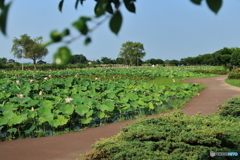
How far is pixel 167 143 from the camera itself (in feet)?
10.6

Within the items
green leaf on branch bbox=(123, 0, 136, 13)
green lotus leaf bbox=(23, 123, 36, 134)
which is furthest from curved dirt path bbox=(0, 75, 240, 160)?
green leaf on branch bbox=(123, 0, 136, 13)

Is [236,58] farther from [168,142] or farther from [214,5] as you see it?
[214,5]

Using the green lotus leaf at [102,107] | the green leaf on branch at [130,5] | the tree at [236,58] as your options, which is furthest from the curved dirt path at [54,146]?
the tree at [236,58]

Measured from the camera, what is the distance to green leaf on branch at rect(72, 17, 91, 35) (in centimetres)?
71

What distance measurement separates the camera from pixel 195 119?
4102 millimetres

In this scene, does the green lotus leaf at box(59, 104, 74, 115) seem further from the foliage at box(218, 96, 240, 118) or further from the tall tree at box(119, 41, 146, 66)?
the tall tree at box(119, 41, 146, 66)

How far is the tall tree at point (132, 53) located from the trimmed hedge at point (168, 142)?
53.5 m

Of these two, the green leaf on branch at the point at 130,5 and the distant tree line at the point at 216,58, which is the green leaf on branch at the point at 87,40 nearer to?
the green leaf on branch at the point at 130,5

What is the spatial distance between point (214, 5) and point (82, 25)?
0.39m

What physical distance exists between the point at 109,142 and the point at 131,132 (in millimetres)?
310

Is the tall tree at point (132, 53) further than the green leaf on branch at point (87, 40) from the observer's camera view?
Yes

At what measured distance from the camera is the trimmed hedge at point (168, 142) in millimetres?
2990

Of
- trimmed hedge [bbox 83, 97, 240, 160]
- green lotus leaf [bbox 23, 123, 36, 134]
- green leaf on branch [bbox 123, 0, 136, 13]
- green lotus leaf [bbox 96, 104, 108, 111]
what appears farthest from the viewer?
green lotus leaf [bbox 96, 104, 108, 111]

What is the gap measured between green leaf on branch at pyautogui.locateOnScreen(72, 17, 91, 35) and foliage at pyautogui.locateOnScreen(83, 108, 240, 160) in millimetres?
2363
